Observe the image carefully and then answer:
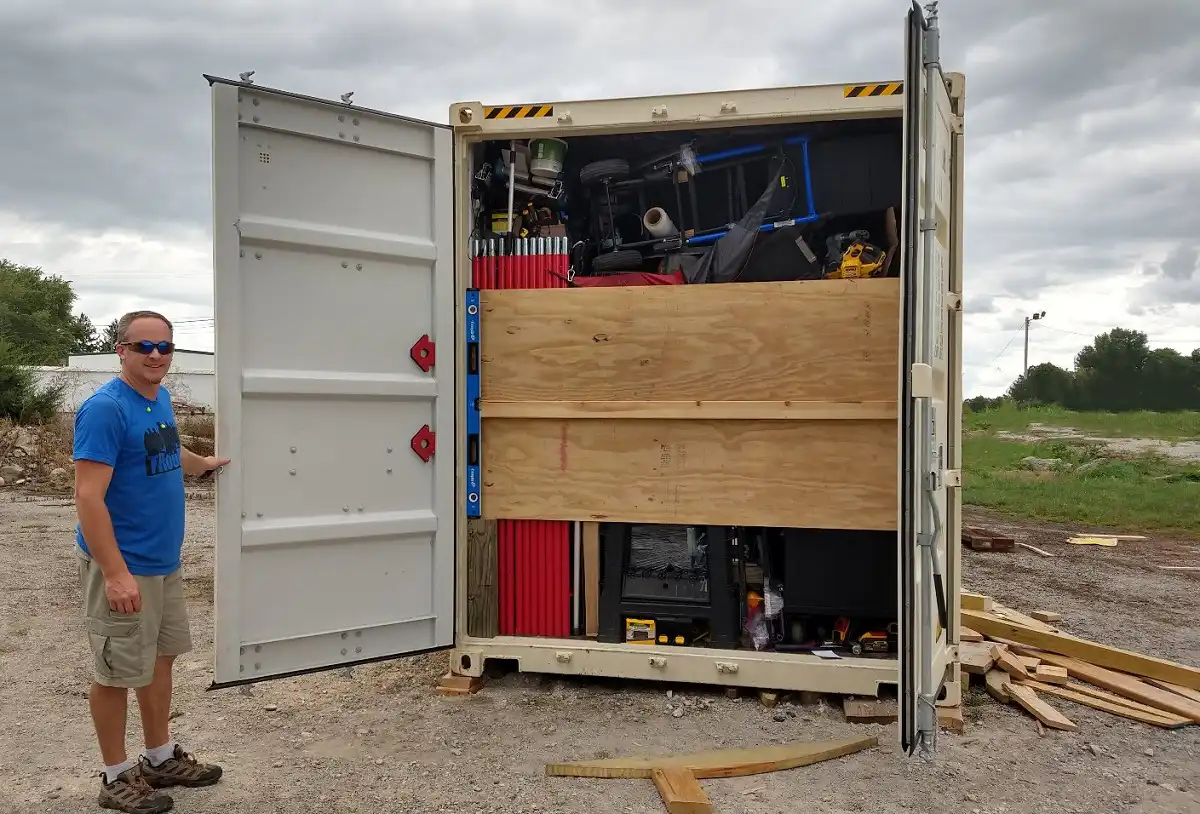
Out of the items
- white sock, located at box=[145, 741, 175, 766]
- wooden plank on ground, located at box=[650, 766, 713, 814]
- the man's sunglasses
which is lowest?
wooden plank on ground, located at box=[650, 766, 713, 814]

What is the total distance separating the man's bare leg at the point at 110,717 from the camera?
127 inches

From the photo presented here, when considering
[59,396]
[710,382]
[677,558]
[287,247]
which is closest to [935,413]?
[710,382]

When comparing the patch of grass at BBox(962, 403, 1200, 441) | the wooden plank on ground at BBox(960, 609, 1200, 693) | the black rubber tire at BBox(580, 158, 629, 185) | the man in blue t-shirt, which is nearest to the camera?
the man in blue t-shirt

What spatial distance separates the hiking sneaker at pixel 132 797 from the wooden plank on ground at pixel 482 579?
1733 mm

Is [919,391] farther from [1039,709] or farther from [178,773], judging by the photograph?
[178,773]

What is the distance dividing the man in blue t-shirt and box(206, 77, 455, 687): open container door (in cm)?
32

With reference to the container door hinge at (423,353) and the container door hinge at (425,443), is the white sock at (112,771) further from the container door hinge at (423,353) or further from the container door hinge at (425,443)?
the container door hinge at (423,353)

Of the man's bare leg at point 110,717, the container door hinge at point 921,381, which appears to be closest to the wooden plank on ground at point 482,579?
the man's bare leg at point 110,717

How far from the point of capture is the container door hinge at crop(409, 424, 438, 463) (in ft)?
Result: 13.9

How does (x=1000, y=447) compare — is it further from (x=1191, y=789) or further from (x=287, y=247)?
(x=287, y=247)

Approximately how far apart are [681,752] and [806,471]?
1449 mm

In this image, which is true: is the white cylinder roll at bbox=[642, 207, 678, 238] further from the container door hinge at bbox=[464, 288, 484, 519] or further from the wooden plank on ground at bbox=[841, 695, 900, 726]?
the wooden plank on ground at bbox=[841, 695, 900, 726]

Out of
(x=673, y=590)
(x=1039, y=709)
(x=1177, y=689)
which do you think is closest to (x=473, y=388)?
(x=673, y=590)

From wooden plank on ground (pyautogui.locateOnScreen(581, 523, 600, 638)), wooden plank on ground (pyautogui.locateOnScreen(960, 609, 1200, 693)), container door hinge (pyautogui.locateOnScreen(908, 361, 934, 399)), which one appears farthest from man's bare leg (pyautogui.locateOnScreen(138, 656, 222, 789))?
wooden plank on ground (pyautogui.locateOnScreen(960, 609, 1200, 693))
